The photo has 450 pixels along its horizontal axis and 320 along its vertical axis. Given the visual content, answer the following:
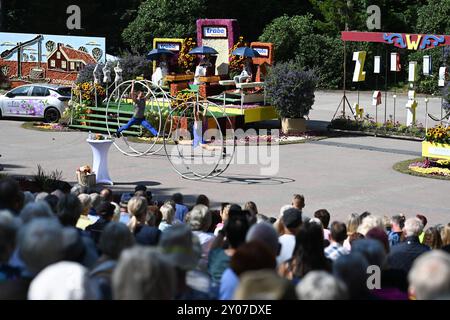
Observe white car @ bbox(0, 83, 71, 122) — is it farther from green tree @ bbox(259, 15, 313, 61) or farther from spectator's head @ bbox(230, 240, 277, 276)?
spectator's head @ bbox(230, 240, 277, 276)

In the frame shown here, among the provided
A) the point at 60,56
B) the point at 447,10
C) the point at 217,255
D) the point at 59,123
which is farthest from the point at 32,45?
the point at 217,255

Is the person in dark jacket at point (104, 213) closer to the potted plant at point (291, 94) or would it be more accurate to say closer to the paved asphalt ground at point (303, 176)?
the paved asphalt ground at point (303, 176)

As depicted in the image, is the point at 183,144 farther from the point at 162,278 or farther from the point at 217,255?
the point at 162,278

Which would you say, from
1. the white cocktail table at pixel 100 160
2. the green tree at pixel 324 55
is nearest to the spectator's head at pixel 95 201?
the white cocktail table at pixel 100 160

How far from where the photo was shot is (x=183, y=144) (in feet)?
79.8

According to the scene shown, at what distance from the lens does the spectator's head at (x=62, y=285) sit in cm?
491

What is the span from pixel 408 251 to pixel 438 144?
13.0m

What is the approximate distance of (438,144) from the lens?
804 inches

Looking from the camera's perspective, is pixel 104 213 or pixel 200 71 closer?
pixel 104 213

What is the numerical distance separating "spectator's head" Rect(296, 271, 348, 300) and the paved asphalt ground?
10.8 metres

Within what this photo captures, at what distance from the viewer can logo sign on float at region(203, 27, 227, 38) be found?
31.1 metres

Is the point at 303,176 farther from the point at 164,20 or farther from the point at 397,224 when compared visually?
the point at 164,20

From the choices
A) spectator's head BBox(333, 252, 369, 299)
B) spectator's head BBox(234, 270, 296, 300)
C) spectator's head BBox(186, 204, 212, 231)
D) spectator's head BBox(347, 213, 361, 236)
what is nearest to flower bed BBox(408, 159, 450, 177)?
spectator's head BBox(347, 213, 361, 236)

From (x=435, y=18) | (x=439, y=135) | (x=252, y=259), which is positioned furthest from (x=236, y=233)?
(x=435, y=18)
